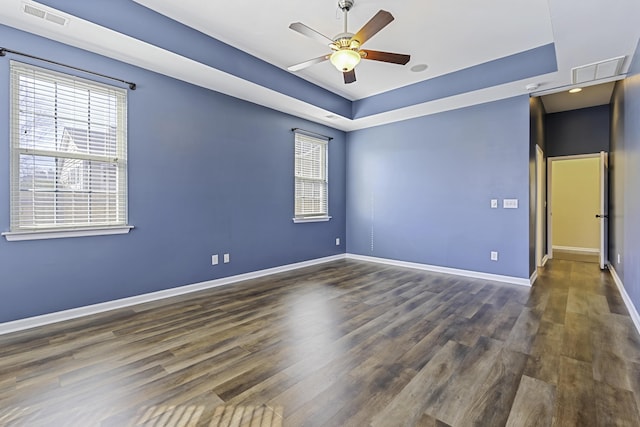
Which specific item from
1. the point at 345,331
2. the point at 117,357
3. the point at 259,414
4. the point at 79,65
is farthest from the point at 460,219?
the point at 79,65

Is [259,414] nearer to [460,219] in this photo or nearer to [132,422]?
[132,422]

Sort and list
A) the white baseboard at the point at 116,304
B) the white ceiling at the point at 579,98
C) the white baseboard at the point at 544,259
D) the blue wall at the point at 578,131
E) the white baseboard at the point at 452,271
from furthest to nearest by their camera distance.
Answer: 1. the white baseboard at the point at 544,259
2. the blue wall at the point at 578,131
3. the white ceiling at the point at 579,98
4. the white baseboard at the point at 452,271
5. the white baseboard at the point at 116,304

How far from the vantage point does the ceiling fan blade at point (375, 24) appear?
222cm

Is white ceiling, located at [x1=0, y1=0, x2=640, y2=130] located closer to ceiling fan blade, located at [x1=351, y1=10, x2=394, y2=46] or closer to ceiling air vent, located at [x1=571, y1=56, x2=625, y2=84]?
ceiling air vent, located at [x1=571, y1=56, x2=625, y2=84]

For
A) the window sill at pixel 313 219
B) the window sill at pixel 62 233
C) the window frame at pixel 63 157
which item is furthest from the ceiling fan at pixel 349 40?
the window sill at pixel 313 219

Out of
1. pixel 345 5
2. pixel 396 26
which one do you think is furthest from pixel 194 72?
pixel 396 26

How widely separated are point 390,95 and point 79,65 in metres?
Result: 4.07

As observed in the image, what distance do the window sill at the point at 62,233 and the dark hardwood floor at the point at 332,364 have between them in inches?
32.3

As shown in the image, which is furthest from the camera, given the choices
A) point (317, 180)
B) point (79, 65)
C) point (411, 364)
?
point (317, 180)

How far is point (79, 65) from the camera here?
9.64ft

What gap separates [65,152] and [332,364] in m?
3.11

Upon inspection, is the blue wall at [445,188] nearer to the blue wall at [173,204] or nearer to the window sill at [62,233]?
the blue wall at [173,204]

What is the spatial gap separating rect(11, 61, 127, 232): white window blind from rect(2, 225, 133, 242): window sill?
4cm

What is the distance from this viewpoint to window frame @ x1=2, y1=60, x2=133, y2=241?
8.61 feet
